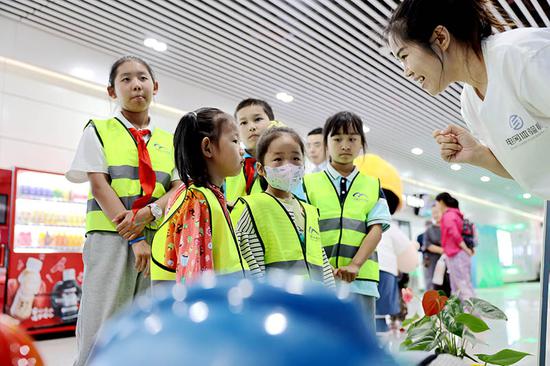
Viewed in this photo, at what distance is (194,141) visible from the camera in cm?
150

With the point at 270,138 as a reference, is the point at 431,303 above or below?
below

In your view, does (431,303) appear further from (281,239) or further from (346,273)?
(346,273)

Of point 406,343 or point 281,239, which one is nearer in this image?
point 406,343

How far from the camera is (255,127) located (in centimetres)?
217

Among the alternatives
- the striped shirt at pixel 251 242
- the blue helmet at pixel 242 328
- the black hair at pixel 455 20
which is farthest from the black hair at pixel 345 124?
the blue helmet at pixel 242 328

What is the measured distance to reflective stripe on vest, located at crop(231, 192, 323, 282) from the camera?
1583 mm

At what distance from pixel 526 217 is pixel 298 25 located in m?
17.2

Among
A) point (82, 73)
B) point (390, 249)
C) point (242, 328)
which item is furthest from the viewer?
point (82, 73)

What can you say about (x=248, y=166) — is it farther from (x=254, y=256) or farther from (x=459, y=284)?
(x=459, y=284)

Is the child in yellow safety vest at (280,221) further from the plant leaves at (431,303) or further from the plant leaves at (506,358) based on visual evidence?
the plant leaves at (506,358)

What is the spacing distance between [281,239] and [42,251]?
4.08m

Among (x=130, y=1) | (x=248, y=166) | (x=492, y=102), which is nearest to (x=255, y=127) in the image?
(x=248, y=166)

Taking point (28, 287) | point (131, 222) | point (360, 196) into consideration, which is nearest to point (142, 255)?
point (131, 222)

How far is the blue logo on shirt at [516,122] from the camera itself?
1135 millimetres
